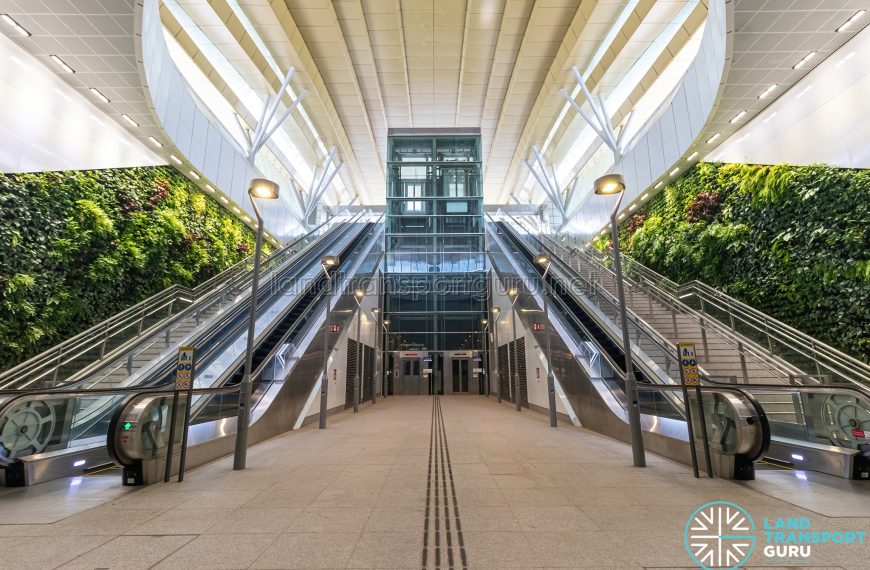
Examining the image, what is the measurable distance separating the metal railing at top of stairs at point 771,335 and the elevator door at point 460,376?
497 inches

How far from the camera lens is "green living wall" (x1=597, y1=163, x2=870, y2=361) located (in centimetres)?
954

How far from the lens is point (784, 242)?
37.0ft

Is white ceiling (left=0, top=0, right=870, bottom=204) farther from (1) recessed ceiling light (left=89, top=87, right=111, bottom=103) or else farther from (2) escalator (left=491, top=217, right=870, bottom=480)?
(2) escalator (left=491, top=217, right=870, bottom=480)

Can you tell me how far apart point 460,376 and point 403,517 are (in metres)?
20.0

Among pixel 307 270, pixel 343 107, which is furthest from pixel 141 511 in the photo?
pixel 343 107

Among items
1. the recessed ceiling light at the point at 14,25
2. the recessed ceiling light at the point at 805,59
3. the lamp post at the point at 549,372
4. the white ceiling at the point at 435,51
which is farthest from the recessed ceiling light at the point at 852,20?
the recessed ceiling light at the point at 14,25

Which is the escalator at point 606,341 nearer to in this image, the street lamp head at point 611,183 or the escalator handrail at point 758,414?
the escalator handrail at point 758,414

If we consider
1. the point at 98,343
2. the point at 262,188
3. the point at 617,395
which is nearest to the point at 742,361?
the point at 617,395

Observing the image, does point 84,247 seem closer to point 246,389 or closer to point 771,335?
point 246,389

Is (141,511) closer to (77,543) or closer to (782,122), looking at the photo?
(77,543)

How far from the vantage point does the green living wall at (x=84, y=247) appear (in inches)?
384

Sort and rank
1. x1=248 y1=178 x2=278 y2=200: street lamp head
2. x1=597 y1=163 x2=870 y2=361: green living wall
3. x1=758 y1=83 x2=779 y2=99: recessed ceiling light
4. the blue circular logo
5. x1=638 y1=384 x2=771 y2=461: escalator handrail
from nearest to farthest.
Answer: the blue circular logo
x1=638 y1=384 x2=771 y2=461: escalator handrail
x1=248 y1=178 x2=278 y2=200: street lamp head
x1=597 y1=163 x2=870 y2=361: green living wall
x1=758 y1=83 x2=779 y2=99: recessed ceiling light

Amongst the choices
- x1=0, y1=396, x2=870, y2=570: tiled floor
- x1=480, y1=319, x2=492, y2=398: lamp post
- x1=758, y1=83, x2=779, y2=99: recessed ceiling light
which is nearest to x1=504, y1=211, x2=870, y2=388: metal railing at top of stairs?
x1=0, y1=396, x2=870, y2=570: tiled floor

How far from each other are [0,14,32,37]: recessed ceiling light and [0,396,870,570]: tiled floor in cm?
1081
